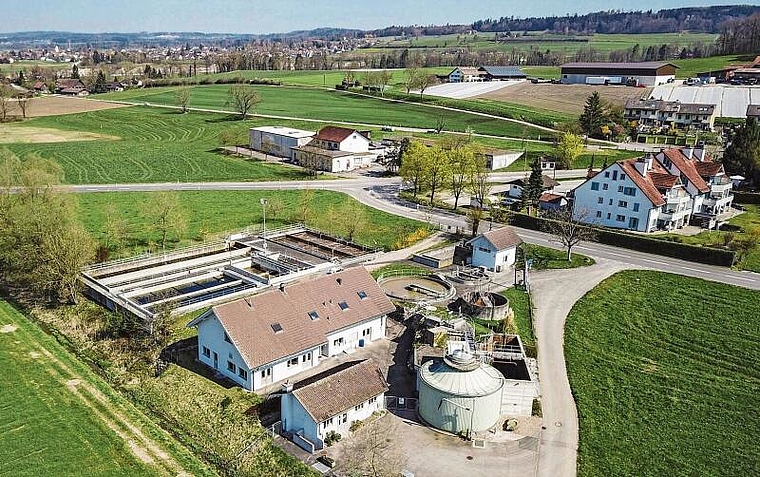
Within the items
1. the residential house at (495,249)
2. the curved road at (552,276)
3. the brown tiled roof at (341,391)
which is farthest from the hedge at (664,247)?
the brown tiled roof at (341,391)

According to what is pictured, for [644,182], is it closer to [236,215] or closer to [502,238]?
[502,238]

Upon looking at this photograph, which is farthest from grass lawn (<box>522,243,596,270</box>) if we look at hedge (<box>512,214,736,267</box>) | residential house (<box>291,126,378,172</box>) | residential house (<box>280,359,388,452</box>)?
residential house (<box>291,126,378,172</box>)

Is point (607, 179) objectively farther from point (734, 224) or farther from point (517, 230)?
point (734, 224)

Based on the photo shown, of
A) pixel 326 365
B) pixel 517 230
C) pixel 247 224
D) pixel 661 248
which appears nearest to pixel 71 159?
pixel 247 224

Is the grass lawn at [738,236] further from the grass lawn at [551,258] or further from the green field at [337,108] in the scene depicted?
the green field at [337,108]

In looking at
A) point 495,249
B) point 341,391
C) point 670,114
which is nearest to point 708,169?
point 495,249
